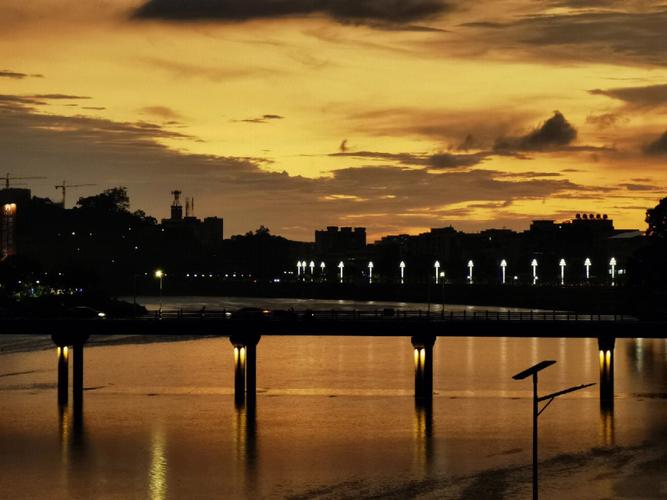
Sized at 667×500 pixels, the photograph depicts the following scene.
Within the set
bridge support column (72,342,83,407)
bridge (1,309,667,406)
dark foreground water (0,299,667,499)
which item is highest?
bridge (1,309,667,406)

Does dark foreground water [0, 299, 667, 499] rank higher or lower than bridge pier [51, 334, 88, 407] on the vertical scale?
lower

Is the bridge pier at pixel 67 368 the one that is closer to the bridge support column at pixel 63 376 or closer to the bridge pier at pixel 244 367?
the bridge support column at pixel 63 376

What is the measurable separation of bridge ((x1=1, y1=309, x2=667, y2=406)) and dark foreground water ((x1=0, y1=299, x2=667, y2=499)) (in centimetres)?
227

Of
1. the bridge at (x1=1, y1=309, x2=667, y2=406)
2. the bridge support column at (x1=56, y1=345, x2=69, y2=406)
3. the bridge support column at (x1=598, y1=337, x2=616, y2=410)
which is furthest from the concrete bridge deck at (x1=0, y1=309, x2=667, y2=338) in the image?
the bridge support column at (x1=56, y1=345, x2=69, y2=406)

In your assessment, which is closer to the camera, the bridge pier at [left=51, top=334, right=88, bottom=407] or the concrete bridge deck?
the bridge pier at [left=51, top=334, right=88, bottom=407]

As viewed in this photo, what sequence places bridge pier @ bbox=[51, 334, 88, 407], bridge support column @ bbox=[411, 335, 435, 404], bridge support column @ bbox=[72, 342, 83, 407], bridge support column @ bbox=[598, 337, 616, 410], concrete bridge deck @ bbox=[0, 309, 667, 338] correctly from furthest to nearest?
concrete bridge deck @ bbox=[0, 309, 667, 338] → bridge support column @ bbox=[411, 335, 435, 404] → bridge pier @ bbox=[51, 334, 88, 407] → bridge support column @ bbox=[598, 337, 616, 410] → bridge support column @ bbox=[72, 342, 83, 407]

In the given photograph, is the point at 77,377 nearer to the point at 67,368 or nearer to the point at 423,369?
the point at 67,368

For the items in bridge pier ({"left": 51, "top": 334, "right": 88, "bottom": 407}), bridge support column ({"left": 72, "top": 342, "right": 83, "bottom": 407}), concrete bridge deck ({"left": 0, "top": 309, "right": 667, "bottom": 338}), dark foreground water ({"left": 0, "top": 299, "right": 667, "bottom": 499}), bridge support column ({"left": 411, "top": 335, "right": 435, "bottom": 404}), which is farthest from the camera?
concrete bridge deck ({"left": 0, "top": 309, "right": 667, "bottom": 338})

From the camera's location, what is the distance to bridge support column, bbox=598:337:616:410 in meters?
119

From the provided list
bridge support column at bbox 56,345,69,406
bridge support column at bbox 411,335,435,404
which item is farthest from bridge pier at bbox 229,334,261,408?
bridge support column at bbox 56,345,69,406

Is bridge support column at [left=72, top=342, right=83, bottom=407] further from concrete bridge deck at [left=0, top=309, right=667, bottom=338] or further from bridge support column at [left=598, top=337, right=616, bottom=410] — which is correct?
bridge support column at [left=598, top=337, right=616, bottom=410]

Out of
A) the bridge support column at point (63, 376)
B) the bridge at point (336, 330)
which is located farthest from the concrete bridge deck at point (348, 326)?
the bridge support column at point (63, 376)

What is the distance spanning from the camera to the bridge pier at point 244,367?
120m

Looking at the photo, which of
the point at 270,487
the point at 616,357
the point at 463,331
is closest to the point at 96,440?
the point at 270,487
